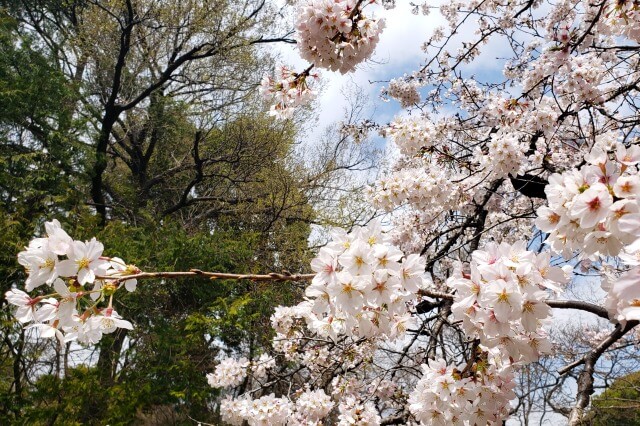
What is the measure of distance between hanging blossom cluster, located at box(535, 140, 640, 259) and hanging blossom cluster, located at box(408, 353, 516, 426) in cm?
41

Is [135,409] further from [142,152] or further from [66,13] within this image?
[66,13]

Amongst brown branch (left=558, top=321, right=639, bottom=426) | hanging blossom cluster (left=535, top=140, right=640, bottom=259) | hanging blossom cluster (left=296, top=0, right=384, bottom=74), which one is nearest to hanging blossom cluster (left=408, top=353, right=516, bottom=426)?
brown branch (left=558, top=321, right=639, bottom=426)

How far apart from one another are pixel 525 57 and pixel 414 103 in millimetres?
1075

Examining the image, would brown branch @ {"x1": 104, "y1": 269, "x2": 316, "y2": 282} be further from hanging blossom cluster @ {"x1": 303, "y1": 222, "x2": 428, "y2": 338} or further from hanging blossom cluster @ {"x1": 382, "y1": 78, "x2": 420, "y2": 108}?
hanging blossom cluster @ {"x1": 382, "y1": 78, "x2": 420, "y2": 108}

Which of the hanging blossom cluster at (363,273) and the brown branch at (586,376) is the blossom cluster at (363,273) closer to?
the hanging blossom cluster at (363,273)

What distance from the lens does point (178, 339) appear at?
238 inches

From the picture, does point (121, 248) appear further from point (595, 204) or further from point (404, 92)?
point (595, 204)

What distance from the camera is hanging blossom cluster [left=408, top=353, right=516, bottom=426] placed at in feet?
3.90

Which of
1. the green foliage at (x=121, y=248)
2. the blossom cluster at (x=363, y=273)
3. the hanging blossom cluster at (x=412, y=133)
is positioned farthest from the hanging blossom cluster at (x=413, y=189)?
the green foliage at (x=121, y=248)

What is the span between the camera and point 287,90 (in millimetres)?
1893

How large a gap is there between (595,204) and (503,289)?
232 millimetres

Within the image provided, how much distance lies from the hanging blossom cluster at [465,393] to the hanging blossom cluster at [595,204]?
1.33 ft

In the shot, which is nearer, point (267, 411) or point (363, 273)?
point (363, 273)

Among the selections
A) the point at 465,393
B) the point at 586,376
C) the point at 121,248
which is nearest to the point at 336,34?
the point at 465,393
